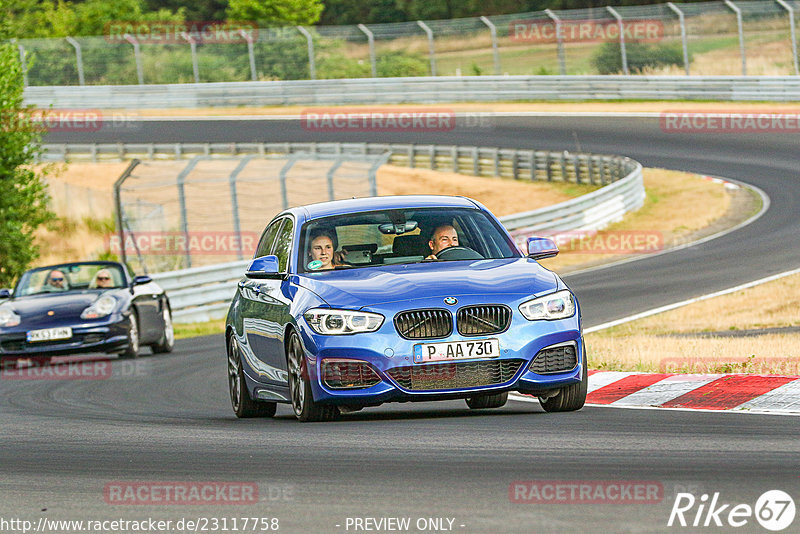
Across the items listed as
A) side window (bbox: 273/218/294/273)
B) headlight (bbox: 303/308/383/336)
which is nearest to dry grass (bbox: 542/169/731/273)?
side window (bbox: 273/218/294/273)

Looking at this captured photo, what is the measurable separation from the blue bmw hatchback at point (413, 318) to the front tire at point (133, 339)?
7.91m

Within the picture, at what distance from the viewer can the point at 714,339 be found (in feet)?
47.3

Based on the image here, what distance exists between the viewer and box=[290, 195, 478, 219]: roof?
9656mm

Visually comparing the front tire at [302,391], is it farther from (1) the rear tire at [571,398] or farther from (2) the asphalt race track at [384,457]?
(1) the rear tire at [571,398]

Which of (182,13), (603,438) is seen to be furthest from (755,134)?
(182,13)

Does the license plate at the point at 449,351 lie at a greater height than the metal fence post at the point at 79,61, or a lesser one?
greater

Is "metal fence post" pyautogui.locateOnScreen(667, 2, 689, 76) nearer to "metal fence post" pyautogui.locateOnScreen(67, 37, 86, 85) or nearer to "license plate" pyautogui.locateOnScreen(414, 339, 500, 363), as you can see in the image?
"metal fence post" pyautogui.locateOnScreen(67, 37, 86, 85)

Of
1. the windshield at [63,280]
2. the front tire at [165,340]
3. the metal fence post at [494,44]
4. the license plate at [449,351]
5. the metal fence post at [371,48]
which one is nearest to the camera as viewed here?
the license plate at [449,351]

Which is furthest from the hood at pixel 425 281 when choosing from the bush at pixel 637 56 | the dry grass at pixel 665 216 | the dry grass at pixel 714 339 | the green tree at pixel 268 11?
the green tree at pixel 268 11

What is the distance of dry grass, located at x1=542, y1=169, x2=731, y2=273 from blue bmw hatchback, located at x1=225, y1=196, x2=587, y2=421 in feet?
56.3

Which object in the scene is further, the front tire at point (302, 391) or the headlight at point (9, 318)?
the headlight at point (9, 318)

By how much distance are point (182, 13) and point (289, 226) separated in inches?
3469

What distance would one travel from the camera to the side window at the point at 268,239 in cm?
1055

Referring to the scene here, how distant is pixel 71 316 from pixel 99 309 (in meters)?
0.34
